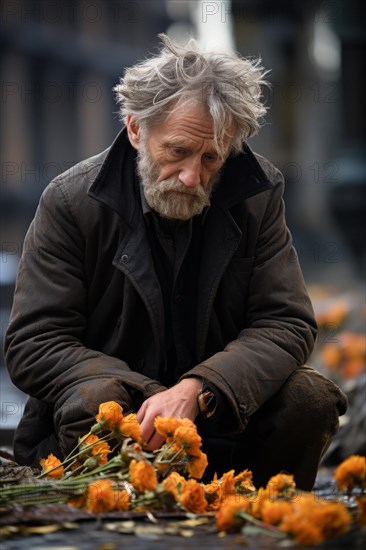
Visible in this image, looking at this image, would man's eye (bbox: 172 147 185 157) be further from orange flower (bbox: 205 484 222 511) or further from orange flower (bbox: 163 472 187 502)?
orange flower (bbox: 163 472 187 502)

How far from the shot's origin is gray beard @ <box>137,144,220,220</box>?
452 cm

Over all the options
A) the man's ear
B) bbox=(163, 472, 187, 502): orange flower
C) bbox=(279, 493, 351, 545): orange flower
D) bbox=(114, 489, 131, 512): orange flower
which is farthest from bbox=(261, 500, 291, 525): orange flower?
the man's ear

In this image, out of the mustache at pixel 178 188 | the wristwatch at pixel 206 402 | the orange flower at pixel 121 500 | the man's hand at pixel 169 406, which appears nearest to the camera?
the orange flower at pixel 121 500

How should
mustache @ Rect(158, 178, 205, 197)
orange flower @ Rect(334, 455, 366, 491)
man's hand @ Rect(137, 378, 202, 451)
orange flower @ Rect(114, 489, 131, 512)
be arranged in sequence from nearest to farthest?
orange flower @ Rect(334, 455, 366, 491) < orange flower @ Rect(114, 489, 131, 512) < man's hand @ Rect(137, 378, 202, 451) < mustache @ Rect(158, 178, 205, 197)

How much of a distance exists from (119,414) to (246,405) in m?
0.80

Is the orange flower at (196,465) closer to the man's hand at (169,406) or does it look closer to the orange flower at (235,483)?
the orange flower at (235,483)

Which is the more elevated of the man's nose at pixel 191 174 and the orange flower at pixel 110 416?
the man's nose at pixel 191 174

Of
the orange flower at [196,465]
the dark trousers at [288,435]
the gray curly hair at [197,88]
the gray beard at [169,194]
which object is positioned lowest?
the dark trousers at [288,435]

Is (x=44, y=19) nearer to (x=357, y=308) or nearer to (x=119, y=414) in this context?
(x=357, y=308)

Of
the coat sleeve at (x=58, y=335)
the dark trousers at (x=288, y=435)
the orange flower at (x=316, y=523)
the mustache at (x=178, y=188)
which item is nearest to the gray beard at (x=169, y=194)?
the mustache at (x=178, y=188)

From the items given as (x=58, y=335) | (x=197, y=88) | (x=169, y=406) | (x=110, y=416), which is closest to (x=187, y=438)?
(x=110, y=416)

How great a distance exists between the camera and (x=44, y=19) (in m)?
36.3

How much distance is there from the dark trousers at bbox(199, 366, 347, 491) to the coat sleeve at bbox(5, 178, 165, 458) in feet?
1.28

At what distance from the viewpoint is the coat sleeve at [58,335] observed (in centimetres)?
446
